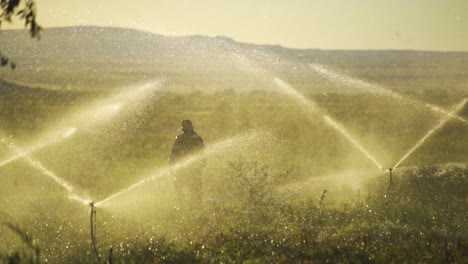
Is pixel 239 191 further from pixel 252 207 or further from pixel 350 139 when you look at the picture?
pixel 350 139

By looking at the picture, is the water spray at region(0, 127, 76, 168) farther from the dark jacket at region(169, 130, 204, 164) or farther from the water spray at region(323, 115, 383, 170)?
the water spray at region(323, 115, 383, 170)

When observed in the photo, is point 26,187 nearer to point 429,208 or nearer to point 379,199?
point 379,199

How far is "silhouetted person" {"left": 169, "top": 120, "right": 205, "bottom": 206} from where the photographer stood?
16297mm

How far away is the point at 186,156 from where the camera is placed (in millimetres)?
16266

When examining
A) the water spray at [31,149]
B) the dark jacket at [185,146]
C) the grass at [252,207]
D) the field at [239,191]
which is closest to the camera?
the grass at [252,207]

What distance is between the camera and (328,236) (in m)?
12.4

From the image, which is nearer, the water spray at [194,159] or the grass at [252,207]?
the grass at [252,207]

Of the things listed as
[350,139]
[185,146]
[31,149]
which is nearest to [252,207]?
[185,146]

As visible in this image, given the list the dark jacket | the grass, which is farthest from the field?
the dark jacket

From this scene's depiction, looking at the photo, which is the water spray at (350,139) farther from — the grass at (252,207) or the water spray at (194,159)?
the water spray at (194,159)

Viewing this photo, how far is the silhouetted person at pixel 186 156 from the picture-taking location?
1630 centimetres

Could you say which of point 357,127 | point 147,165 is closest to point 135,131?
point 147,165

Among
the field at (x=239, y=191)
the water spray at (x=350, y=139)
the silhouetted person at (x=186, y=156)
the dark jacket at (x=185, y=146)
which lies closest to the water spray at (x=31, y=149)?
the field at (x=239, y=191)

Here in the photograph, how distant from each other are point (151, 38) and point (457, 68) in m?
98.9
